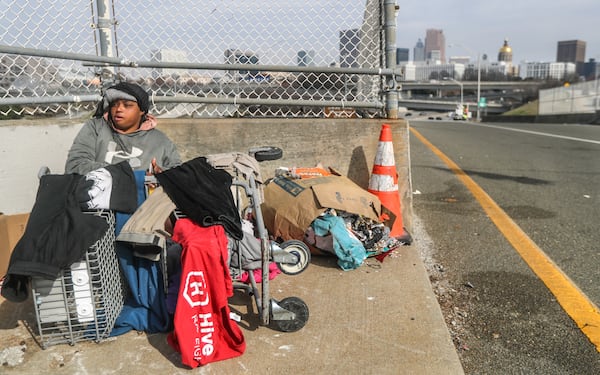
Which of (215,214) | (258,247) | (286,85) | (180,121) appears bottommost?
(258,247)

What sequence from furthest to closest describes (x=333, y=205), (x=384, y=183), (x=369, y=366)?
1. (x=384, y=183)
2. (x=333, y=205)
3. (x=369, y=366)

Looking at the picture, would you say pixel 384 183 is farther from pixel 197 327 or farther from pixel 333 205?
pixel 197 327

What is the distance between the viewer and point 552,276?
3.41 metres

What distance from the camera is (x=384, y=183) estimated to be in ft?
13.1

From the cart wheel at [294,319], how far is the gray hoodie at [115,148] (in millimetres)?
1353

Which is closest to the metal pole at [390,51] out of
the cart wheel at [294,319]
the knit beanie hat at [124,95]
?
the knit beanie hat at [124,95]

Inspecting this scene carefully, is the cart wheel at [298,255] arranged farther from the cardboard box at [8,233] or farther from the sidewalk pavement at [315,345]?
the cardboard box at [8,233]

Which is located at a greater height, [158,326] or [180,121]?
[180,121]

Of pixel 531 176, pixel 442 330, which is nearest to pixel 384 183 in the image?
pixel 442 330

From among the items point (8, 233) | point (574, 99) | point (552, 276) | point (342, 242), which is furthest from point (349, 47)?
point (574, 99)

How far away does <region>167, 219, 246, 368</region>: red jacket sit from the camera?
2.21 m

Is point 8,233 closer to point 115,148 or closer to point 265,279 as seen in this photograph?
point 115,148

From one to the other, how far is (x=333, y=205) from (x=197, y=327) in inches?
61.2

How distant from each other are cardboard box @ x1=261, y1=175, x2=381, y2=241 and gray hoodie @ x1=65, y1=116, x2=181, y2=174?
2.84 feet
